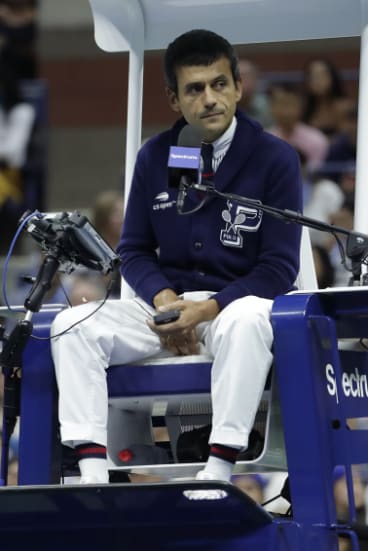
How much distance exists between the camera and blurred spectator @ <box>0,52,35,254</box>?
9.74 metres

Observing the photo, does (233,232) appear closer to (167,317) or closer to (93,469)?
(167,317)

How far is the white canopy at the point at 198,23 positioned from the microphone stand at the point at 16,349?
103 centimetres

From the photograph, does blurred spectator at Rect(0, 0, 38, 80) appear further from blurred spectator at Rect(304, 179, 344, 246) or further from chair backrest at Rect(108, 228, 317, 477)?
chair backrest at Rect(108, 228, 317, 477)

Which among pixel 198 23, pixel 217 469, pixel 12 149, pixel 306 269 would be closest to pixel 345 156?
pixel 12 149

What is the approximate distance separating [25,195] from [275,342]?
21.0 feet

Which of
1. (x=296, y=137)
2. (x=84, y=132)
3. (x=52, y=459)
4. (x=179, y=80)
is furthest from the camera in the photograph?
(x=84, y=132)

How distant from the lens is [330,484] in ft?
11.8

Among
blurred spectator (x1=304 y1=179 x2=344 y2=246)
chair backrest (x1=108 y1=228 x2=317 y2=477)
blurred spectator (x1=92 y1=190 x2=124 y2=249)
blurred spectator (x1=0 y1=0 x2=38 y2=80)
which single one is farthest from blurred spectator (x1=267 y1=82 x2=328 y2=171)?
chair backrest (x1=108 y1=228 x2=317 y2=477)

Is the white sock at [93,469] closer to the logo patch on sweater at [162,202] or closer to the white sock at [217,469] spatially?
the white sock at [217,469]

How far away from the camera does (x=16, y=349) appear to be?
12.2 feet

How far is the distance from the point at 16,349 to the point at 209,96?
3.15 feet

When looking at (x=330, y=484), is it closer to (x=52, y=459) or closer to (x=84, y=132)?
(x=52, y=459)

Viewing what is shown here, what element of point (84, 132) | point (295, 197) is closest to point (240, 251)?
point (295, 197)

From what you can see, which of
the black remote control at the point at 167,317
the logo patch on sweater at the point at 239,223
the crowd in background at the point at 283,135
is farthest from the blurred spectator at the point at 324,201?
the black remote control at the point at 167,317
